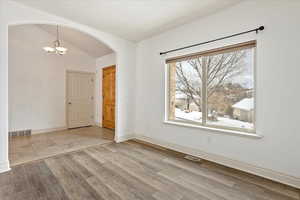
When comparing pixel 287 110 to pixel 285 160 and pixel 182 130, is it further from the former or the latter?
pixel 182 130

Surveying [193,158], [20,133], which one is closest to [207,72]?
[193,158]

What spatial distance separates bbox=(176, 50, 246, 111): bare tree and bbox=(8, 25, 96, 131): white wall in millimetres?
4114

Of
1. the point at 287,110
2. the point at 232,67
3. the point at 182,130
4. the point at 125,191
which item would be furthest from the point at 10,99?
the point at 287,110

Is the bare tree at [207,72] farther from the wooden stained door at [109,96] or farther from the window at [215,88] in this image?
the wooden stained door at [109,96]

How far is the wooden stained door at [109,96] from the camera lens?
17.0 feet

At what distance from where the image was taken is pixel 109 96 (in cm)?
535

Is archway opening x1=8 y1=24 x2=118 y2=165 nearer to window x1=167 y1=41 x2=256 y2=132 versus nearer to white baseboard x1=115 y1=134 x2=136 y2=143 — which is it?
white baseboard x1=115 y1=134 x2=136 y2=143

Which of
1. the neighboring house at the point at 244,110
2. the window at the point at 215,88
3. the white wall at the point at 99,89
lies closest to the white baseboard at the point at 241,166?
the window at the point at 215,88

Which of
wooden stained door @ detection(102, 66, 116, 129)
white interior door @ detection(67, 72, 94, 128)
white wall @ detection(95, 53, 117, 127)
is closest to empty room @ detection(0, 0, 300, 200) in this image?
white interior door @ detection(67, 72, 94, 128)

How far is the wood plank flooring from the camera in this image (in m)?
1.75

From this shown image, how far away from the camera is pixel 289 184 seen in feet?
6.41

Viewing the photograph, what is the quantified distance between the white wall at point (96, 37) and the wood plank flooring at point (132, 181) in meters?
0.67

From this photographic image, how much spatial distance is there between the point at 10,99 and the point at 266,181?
6138 mm

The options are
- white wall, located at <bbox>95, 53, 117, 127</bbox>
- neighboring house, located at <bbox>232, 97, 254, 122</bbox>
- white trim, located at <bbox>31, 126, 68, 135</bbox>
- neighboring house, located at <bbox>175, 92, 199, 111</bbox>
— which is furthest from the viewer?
white wall, located at <bbox>95, 53, 117, 127</bbox>
